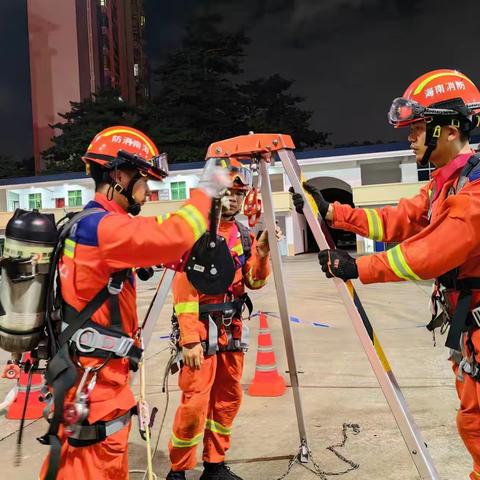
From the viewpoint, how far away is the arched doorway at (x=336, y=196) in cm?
3222

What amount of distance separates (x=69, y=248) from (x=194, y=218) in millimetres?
610

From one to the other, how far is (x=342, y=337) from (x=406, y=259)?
19.6ft

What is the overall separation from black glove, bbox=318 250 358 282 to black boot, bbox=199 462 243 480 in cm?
177

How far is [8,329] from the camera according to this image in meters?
2.11

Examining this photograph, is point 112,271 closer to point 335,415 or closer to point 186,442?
point 186,442

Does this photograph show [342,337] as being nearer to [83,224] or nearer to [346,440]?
[346,440]

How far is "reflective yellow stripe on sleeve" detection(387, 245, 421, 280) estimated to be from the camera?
2.28 m

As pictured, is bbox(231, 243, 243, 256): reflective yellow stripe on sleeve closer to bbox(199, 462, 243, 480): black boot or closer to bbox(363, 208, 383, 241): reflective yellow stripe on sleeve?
bbox(363, 208, 383, 241): reflective yellow stripe on sleeve

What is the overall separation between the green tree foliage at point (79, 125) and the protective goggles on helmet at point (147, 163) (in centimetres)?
4548

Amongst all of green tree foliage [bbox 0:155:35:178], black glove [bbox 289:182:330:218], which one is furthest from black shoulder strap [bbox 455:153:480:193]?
green tree foliage [bbox 0:155:35:178]

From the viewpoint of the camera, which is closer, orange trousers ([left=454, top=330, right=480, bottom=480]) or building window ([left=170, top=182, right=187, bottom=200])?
orange trousers ([left=454, top=330, right=480, bottom=480])

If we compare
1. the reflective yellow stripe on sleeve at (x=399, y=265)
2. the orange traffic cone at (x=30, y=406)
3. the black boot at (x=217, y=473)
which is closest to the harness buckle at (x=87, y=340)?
the reflective yellow stripe on sleeve at (x=399, y=265)

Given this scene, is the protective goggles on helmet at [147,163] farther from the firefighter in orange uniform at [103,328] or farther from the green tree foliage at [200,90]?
the green tree foliage at [200,90]

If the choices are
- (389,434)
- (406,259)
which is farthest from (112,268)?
(389,434)
